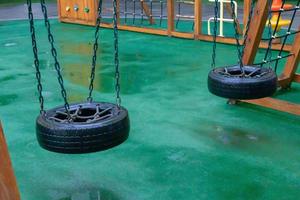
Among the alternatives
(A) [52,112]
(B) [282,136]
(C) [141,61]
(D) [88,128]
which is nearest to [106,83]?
(C) [141,61]

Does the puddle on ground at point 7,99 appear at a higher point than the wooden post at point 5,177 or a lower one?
lower

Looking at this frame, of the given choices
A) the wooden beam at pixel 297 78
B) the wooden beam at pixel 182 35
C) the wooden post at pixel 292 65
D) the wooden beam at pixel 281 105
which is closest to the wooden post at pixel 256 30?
the wooden beam at pixel 281 105

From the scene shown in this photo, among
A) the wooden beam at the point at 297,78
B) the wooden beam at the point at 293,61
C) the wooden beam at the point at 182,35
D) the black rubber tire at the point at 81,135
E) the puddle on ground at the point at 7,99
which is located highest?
the black rubber tire at the point at 81,135

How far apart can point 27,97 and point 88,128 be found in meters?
2.74

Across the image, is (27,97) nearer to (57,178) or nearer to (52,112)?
(57,178)

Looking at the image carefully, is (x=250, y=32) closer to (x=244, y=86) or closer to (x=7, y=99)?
(x=244, y=86)

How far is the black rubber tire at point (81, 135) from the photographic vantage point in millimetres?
1967

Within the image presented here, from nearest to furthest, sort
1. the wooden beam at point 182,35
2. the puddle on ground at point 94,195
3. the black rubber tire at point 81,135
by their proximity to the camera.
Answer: the black rubber tire at point 81,135, the puddle on ground at point 94,195, the wooden beam at point 182,35

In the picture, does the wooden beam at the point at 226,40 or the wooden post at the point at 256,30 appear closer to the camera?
the wooden post at the point at 256,30

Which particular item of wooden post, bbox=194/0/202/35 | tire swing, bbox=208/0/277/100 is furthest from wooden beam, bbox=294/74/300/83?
wooden post, bbox=194/0/202/35

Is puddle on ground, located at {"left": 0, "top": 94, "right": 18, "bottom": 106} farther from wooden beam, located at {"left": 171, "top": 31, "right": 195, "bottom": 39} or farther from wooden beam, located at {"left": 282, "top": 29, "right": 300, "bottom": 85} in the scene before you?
wooden beam, located at {"left": 171, "top": 31, "right": 195, "bottom": 39}

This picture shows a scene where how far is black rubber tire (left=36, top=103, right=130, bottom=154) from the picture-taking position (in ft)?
6.45

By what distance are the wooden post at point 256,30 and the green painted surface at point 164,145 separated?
473 millimetres

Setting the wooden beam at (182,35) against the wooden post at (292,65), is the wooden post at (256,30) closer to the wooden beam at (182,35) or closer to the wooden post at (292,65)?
the wooden post at (292,65)
